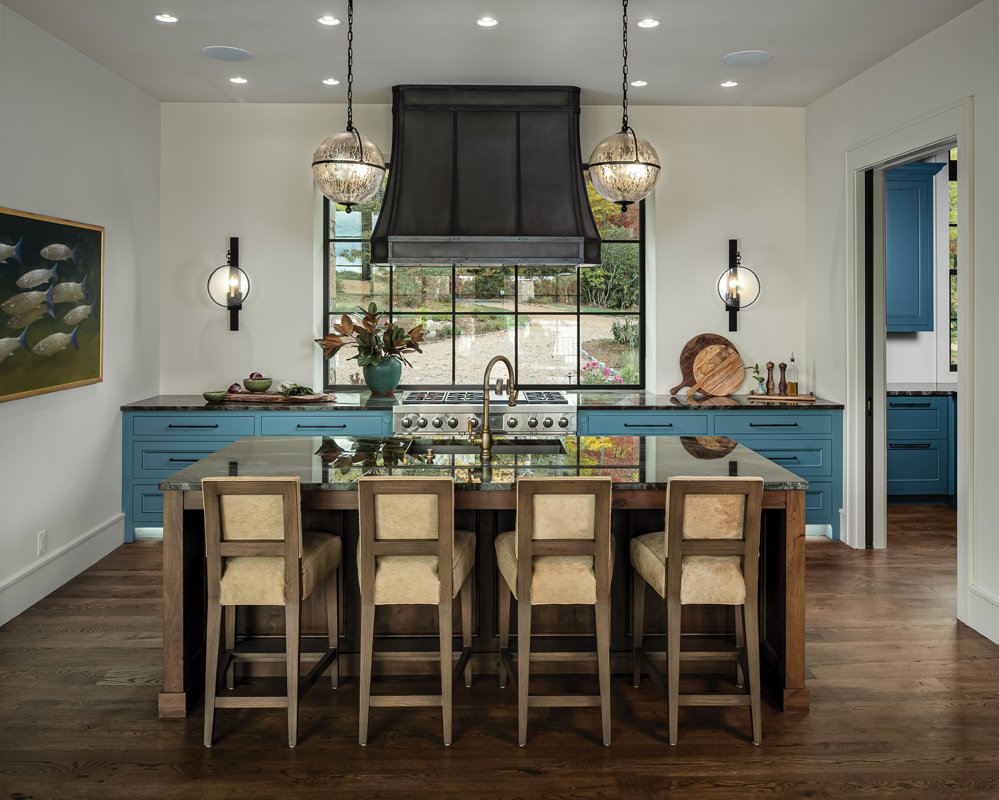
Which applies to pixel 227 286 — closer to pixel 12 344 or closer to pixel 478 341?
pixel 478 341

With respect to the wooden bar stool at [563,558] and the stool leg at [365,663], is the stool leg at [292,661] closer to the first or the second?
the stool leg at [365,663]

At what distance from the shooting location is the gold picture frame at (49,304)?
4059 mm

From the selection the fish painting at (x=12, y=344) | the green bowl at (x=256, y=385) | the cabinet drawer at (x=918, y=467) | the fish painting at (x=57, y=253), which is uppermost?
the fish painting at (x=57, y=253)

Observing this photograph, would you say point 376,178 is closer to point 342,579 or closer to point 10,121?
point 342,579

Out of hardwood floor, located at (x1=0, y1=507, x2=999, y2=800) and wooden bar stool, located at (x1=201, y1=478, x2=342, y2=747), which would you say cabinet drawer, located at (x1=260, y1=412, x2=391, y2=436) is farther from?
wooden bar stool, located at (x1=201, y1=478, x2=342, y2=747)

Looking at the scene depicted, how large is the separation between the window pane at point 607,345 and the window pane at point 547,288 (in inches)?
8.8

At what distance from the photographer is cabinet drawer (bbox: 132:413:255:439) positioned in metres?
5.46

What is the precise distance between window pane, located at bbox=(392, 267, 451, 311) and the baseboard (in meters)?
2.39

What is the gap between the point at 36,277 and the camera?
4.28m

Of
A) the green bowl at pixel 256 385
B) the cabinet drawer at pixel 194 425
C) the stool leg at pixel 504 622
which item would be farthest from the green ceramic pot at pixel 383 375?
the stool leg at pixel 504 622

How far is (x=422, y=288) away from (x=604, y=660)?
156 inches

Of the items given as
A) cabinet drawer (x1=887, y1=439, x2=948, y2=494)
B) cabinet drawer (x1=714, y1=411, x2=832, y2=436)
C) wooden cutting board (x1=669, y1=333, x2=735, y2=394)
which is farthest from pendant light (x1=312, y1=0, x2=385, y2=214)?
cabinet drawer (x1=887, y1=439, x2=948, y2=494)

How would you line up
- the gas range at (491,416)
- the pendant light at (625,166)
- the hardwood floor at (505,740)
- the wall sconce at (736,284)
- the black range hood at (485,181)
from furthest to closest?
the wall sconce at (736,284) → the black range hood at (485,181) → the gas range at (491,416) → the pendant light at (625,166) → the hardwood floor at (505,740)

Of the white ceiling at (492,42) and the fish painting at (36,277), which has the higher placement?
the white ceiling at (492,42)
